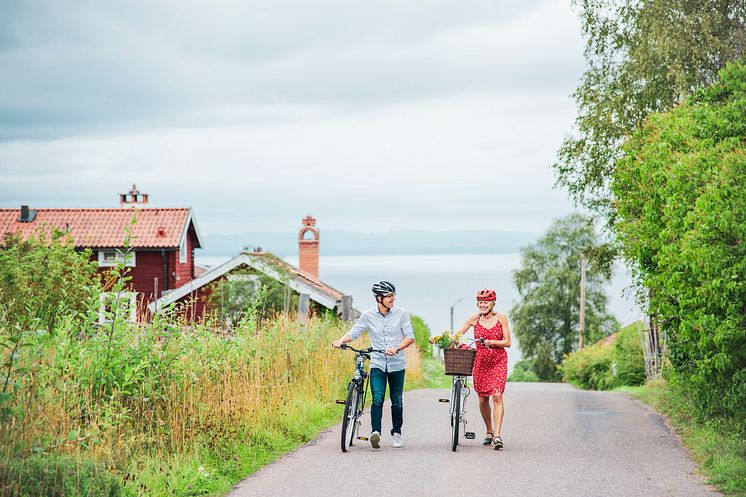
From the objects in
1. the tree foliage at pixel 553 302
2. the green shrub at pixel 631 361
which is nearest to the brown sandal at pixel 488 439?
the green shrub at pixel 631 361

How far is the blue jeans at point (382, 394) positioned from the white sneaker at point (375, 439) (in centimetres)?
15

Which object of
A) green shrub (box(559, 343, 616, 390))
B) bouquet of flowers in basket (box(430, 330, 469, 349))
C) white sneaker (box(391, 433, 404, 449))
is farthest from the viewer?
green shrub (box(559, 343, 616, 390))

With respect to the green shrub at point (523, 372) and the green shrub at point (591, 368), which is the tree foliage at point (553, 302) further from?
the green shrub at point (591, 368)

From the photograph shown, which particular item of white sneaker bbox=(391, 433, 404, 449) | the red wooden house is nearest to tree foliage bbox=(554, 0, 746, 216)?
white sneaker bbox=(391, 433, 404, 449)

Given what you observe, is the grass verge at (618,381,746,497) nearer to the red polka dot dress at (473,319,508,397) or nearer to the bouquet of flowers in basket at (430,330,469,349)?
the red polka dot dress at (473,319,508,397)

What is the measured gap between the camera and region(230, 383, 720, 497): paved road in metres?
9.30

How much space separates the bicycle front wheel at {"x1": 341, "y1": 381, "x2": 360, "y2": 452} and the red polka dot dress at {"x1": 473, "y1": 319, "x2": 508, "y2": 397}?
148cm

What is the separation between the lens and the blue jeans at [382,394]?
11.7 metres

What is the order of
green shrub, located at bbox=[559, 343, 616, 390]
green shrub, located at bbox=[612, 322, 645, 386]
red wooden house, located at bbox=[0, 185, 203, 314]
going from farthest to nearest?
1. red wooden house, located at bbox=[0, 185, 203, 314]
2. green shrub, located at bbox=[559, 343, 616, 390]
3. green shrub, located at bbox=[612, 322, 645, 386]

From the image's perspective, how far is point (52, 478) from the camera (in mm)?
7668

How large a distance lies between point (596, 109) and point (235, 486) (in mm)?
19983

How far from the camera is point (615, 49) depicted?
2733 centimetres

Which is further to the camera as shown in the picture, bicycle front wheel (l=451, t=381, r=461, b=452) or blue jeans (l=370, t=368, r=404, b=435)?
blue jeans (l=370, t=368, r=404, b=435)

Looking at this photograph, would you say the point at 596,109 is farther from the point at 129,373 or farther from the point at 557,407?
the point at 129,373
